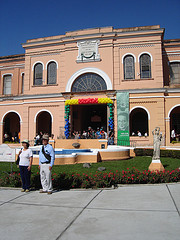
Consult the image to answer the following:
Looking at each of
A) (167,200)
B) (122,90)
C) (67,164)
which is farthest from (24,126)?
(167,200)

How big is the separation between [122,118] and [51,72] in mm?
9443

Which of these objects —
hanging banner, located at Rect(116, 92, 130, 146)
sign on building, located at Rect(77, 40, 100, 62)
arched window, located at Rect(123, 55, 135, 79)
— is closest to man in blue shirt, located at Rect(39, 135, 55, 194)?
hanging banner, located at Rect(116, 92, 130, 146)

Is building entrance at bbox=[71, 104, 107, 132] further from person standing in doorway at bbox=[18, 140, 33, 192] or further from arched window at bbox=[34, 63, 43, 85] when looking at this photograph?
person standing in doorway at bbox=[18, 140, 33, 192]

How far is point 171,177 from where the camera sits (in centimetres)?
774

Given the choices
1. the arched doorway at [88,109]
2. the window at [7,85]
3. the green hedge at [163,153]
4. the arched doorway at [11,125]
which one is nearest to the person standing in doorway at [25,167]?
the green hedge at [163,153]

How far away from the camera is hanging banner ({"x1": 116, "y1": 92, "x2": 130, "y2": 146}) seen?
2094 cm

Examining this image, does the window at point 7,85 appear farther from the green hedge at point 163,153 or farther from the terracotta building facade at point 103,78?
the green hedge at point 163,153

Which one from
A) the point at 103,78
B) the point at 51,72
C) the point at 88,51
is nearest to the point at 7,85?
the point at 51,72

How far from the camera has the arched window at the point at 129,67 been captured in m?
21.9

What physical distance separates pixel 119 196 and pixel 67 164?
22.6 feet

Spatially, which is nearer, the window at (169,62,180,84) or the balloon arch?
the balloon arch

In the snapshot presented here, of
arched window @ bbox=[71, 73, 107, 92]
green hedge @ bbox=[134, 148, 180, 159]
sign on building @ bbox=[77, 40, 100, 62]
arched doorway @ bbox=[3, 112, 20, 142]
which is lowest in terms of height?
green hedge @ bbox=[134, 148, 180, 159]

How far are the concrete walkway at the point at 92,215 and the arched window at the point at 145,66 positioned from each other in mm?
16799

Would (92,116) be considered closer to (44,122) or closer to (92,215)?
(44,122)
